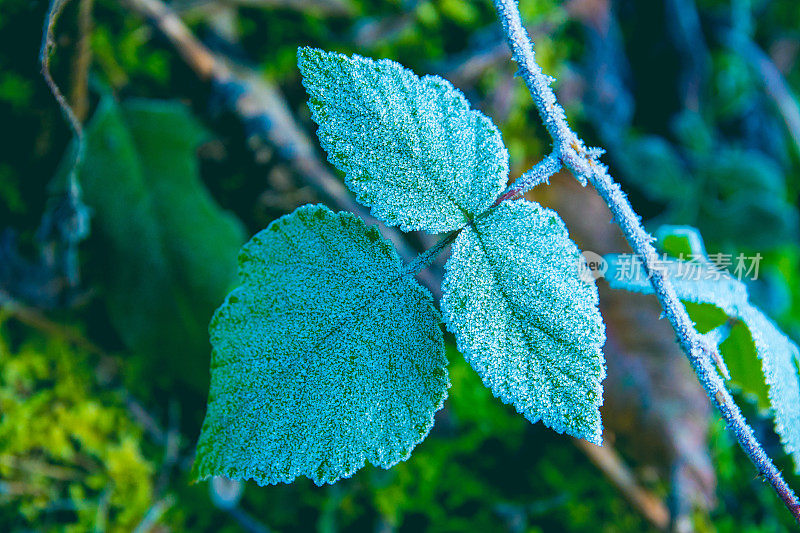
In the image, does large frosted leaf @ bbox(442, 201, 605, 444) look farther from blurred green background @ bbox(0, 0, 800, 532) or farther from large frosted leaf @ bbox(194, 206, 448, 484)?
blurred green background @ bbox(0, 0, 800, 532)

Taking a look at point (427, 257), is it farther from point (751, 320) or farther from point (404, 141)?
point (751, 320)

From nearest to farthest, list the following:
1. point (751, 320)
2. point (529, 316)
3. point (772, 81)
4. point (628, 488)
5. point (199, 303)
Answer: point (529, 316)
point (751, 320)
point (199, 303)
point (628, 488)
point (772, 81)

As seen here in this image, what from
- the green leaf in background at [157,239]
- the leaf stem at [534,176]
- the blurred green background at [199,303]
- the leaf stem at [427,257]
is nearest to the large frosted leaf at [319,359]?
the leaf stem at [427,257]

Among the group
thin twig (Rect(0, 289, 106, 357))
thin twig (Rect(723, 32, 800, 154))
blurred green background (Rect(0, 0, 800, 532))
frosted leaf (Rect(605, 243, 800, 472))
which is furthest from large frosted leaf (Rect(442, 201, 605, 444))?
thin twig (Rect(723, 32, 800, 154))

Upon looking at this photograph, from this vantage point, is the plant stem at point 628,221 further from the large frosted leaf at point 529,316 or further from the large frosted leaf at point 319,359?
the large frosted leaf at point 319,359

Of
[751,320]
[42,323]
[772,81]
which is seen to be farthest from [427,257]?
[772,81]

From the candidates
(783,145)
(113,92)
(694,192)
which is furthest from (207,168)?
(783,145)

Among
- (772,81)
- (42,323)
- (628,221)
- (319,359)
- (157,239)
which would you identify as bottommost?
(319,359)
